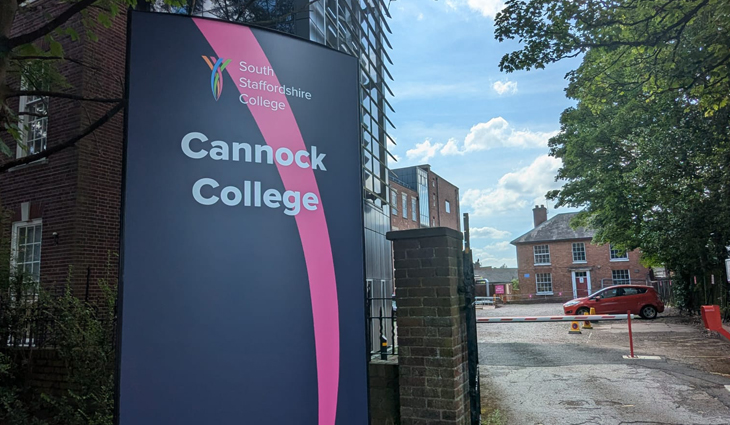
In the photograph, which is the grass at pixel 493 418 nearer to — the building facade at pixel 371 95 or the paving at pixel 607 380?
the paving at pixel 607 380

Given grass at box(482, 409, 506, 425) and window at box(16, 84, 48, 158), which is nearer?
grass at box(482, 409, 506, 425)

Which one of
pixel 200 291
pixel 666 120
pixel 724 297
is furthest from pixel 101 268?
pixel 724 297

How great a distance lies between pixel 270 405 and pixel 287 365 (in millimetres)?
269

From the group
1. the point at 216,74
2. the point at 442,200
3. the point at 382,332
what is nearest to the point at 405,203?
the point at 442,200

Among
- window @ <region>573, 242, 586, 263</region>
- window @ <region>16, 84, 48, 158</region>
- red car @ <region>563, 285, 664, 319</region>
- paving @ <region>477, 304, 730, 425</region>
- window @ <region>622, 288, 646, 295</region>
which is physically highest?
window @ <region>16, 84, 48, 158</region>

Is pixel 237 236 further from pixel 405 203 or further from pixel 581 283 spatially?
pixel 581 283

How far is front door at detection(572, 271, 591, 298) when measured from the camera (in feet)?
143

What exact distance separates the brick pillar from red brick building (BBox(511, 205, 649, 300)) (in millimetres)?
42262

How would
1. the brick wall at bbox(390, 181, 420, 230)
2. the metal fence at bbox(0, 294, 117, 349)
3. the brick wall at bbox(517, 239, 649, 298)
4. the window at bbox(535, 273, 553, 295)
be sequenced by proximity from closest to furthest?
the metal fence at bbox(0, 294, 117, 349)
the brick wall at bbox(390, 181, 420, 230)
the brick wall at bbox(517, 239, 649, 298)
the window at bbox(535, 273, 553, 295)

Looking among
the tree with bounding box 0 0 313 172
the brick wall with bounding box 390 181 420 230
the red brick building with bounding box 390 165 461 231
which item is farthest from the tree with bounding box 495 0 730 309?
the red brick building with bounding box 390 165 461 231

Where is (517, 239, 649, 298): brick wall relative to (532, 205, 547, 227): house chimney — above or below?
below

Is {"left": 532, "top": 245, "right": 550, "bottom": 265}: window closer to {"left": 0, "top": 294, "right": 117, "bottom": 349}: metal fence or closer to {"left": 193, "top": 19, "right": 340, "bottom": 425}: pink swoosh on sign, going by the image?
{"left": 0, "top": 294, "right": 117, "bottom": 349}: metal fence

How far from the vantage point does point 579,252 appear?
146ft

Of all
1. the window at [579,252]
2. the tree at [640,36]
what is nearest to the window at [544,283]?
the window at [579,252]
